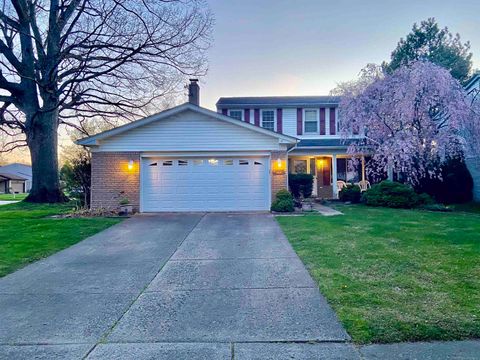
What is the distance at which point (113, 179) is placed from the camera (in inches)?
550

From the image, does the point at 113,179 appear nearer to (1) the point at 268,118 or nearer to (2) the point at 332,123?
(1) the point at 268,118

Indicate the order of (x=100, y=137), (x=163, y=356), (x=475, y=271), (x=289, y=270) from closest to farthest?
(x=163, y=356), (x=475, y=271), (x=289, y=270), (x=100, y=137)

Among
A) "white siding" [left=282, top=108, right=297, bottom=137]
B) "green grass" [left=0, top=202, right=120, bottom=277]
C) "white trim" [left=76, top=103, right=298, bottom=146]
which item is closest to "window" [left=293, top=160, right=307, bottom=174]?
"white siding" [left=282, top=108, right=297, bottom=137]

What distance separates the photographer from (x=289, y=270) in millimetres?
5688

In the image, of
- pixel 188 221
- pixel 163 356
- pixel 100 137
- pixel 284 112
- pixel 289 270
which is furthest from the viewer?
pixel 284 112

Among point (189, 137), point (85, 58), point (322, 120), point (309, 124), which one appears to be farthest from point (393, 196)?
point (85, 58)

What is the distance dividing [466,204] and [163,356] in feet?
60.1

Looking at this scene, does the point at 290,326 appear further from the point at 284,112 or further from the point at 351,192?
the point at 284,112

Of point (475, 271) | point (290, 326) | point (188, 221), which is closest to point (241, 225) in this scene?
point (188, 221)

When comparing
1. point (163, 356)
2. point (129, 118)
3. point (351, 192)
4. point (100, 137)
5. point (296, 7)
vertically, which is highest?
point (296, 7)

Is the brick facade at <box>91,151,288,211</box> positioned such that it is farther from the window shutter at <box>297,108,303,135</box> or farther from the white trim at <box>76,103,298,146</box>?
the window shutter at <box>297,108,303,135</box>

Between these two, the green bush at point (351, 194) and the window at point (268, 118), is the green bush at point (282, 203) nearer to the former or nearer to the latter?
the green bush at point (351, 194)

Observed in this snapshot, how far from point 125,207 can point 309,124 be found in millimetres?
11922

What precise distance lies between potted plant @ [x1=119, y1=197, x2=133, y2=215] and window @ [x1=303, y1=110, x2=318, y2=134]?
11.4 m
